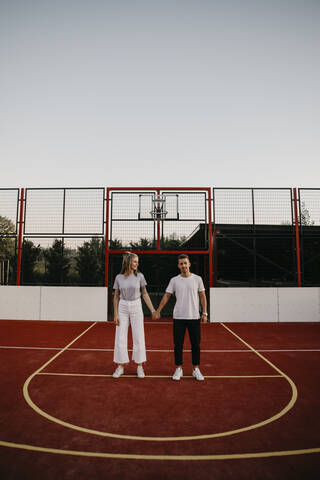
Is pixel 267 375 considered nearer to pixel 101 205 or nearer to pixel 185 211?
pixel 185 211

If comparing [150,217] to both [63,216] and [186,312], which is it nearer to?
[63,216]

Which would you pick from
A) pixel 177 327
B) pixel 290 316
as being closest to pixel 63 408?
pixel 177 327

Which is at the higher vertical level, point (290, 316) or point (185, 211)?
point (185, 211)

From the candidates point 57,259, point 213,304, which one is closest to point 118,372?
point 213,304

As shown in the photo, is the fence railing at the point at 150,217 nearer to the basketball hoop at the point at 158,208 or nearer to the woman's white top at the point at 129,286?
the basketball hoop at the point at 158,208

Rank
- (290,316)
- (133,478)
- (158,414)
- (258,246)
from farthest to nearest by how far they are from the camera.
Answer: (258,246), (290,316), (158,414), (133,478)

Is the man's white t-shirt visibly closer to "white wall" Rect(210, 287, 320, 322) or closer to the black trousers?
the black trousers

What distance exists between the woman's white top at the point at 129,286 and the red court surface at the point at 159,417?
1.39 m

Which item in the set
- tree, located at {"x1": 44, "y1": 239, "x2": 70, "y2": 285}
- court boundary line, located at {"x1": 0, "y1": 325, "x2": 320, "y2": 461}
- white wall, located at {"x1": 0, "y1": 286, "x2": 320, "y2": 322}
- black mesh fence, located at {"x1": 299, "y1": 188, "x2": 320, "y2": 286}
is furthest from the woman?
black mesh fence, located at {"x1": 299, "y1": 188, "x2": 320, "y2": 286}

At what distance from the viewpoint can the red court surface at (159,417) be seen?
7.99 ft

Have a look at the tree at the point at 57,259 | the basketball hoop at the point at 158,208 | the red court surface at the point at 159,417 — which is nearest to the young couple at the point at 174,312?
the red court surface at the point at 159,417

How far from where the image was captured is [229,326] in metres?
9.31

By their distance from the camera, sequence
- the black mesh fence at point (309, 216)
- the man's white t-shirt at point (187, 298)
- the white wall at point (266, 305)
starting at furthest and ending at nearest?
the black mesh fence at point (309, 216), the white wall at point (266, 305), the man's white t-shirt at point (187, 298)

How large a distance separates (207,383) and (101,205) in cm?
785
